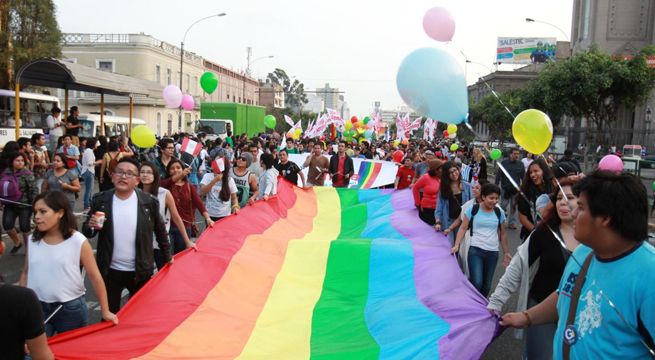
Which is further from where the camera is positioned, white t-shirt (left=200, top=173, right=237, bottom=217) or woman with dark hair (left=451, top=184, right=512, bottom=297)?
white t-shirt (left=200, top=173, right=237, bottom=217)

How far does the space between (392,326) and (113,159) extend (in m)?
7.04

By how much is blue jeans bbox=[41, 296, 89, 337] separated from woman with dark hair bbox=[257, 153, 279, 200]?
18.1 feet

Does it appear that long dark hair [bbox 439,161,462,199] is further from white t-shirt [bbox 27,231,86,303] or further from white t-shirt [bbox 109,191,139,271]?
white t-shirt [bbox 27,231,86,303]

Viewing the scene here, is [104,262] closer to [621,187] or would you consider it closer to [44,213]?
[44,213]

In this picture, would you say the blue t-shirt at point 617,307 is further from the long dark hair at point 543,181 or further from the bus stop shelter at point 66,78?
the bus stop shelter at point 66,78

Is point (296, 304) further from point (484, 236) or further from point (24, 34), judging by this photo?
point (24, 34)

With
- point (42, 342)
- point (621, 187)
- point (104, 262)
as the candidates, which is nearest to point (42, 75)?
point (104, 262)

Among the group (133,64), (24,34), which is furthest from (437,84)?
(133,64)

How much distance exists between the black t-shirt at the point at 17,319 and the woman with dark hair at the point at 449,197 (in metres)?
5.47

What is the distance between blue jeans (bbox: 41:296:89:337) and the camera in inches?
157

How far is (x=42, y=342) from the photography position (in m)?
2.88

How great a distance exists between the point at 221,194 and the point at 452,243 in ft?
10.0

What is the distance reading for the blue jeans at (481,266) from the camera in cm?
615

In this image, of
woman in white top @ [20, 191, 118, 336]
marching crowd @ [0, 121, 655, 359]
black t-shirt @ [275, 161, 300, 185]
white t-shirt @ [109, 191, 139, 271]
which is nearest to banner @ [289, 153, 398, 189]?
black t-shirt @ [275, 161, 300, 185]
